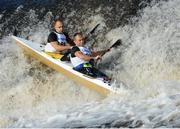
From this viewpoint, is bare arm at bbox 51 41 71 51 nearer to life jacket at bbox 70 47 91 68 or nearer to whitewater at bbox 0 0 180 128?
whitewater at bbox 0 0 180 128

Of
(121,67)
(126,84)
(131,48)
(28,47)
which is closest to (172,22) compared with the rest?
(131,48)

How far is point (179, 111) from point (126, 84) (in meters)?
2.50

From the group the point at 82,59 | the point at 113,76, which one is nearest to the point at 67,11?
the point at 113,76

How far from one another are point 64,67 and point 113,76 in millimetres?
1017

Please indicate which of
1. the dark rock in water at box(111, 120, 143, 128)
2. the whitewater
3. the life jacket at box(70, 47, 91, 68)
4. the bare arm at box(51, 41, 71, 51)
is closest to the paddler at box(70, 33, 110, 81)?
Result: the life jacket at box(70, 47, 91, 68)

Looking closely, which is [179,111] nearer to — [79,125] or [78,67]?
[79,125]

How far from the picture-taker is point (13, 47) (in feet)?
37.0

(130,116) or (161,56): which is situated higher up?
(161,56)

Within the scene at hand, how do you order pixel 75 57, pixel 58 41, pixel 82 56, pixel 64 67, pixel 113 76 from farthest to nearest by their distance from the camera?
pixel 58 41, pixel 64 67, pixel 113 76, pixel 75 57, pixel 82 56

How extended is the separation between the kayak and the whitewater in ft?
0.44

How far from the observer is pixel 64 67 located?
910cm

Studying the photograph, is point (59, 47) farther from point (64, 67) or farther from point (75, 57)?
point (75, 57)

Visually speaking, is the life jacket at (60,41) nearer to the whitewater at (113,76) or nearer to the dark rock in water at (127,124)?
the whitewater at (113,76)

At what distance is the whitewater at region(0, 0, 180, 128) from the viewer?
607cm
